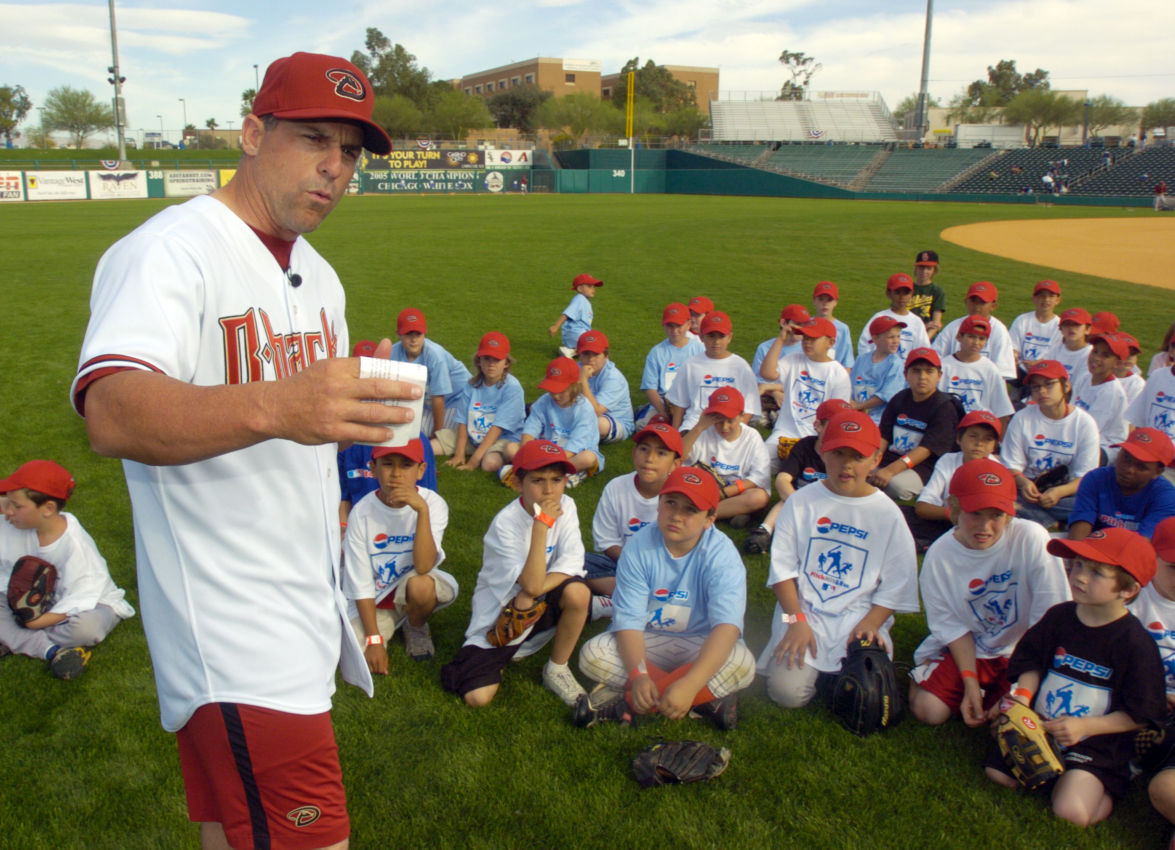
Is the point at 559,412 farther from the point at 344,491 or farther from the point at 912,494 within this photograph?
the point at 912,494

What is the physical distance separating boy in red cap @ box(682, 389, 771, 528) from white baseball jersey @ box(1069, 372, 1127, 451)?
3.09 m

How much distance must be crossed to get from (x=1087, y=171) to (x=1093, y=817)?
51.4m

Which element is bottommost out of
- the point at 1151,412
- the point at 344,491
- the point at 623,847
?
the point at 623,847

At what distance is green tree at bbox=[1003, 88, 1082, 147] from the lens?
72125mm

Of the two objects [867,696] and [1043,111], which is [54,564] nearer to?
[867,696]

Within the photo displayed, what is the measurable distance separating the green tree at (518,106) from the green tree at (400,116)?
41.7 feet

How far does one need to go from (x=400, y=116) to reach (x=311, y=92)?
279ft

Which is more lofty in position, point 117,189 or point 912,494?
point 117,189

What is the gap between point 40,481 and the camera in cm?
445

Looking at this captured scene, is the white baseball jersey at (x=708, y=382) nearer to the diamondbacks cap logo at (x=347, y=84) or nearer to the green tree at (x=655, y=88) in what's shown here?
the diamondbacks cap logo at (x=347, y=84)

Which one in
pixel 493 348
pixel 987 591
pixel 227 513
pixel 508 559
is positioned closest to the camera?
pixel 227 513

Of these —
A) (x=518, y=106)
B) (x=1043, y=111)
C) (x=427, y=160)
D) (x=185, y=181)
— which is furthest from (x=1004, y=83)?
(x=185, y=181)

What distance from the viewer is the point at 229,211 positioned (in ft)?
6.20

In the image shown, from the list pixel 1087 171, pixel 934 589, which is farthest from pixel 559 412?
pixel 1087 171
